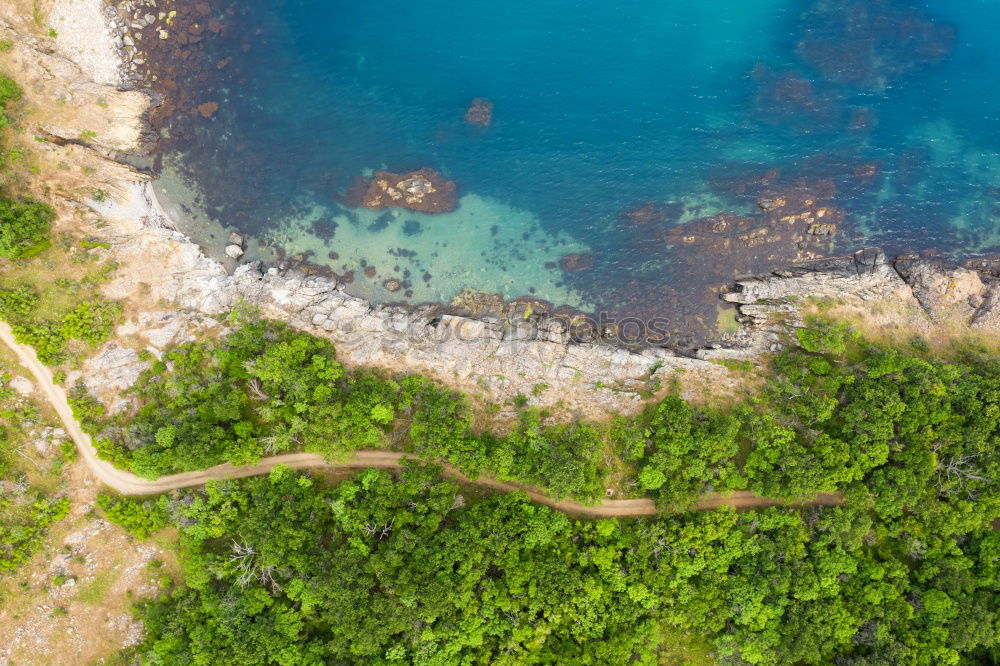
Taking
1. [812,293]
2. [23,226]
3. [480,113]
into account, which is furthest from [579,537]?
[23,226]

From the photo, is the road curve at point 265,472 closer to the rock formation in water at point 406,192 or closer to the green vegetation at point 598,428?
the green vegetation at point 598,428

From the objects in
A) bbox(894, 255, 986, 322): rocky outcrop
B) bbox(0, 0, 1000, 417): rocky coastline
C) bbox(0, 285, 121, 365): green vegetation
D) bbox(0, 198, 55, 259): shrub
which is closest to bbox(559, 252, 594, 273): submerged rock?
bbox(0, 0, 1000, 417): rocky coastline

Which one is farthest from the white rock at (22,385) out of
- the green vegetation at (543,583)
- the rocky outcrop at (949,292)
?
the rocky outcrop at (949,292)

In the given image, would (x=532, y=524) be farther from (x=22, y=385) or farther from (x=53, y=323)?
(x=22, y=385)

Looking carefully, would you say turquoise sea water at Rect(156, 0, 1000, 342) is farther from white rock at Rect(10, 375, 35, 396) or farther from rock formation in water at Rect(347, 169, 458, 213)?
white rock at Rect(10, 375, 35, 396)

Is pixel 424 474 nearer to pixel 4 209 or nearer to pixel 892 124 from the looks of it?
pixel 4 209

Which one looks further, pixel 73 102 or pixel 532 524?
pixel 73 102
